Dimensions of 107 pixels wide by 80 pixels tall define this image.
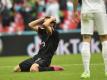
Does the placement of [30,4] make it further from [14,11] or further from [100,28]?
[100,28]

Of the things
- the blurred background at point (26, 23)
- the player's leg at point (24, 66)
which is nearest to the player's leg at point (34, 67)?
the player's leg at point (24, 66)

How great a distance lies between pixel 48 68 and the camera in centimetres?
1416

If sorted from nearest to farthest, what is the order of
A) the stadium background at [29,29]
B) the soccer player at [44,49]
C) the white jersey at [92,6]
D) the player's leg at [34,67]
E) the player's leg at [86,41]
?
the player's leg at [86,41] < the white jersey at [92,6] < the player's leg at [34,67] < the soccer player at [44,49] < the stadium background at [29,29]

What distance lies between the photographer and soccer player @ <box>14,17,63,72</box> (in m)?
14.0

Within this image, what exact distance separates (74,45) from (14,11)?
10.4ft

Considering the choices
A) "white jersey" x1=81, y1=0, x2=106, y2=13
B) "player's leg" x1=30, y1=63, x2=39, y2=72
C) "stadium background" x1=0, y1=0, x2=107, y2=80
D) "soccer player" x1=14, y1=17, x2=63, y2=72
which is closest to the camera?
"white jersey" x1=81, y1=0, x2=106, y2=13

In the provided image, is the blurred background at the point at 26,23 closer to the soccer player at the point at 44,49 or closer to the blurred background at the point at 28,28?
the blurred background at the point at 28,28

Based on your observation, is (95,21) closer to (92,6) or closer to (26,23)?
(92,6)

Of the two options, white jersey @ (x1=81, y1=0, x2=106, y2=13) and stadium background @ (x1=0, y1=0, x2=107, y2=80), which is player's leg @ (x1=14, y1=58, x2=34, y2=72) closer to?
white jersey @ (x1=81, y1=0, x2=106, y2=13)

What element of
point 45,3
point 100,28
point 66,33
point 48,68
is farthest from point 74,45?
point 100,28

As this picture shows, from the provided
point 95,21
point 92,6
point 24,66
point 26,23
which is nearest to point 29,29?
point 26,23

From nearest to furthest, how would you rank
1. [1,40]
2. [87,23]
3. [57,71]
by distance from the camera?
1. [87,23]
2. [57,71]
3. [1,40]

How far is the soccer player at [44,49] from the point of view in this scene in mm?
13977

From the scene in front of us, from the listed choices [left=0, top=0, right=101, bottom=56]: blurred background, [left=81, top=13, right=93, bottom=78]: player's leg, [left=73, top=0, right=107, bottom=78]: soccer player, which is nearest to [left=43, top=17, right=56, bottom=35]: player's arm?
[left=73, top=0, right=107, bottom=78]: soccer player
